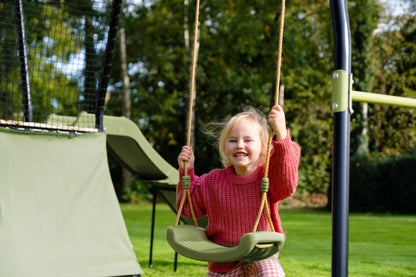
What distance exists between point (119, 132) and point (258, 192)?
2.51 m

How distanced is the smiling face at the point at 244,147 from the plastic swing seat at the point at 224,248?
39 centimetres

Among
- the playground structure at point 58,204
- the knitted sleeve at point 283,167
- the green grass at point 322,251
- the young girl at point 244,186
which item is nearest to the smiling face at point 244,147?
the young girl at point 244,186

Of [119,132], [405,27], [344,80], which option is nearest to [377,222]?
[119,132]

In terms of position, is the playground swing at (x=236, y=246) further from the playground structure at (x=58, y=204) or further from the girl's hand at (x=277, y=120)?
the playground structure at (x=58, y=204)

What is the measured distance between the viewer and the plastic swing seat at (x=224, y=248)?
6.90ft

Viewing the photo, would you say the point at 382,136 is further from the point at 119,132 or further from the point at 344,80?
the point at 344,80

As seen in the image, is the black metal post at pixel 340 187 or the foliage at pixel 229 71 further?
the foliage at pixel 229 71

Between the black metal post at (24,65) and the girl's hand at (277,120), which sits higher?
the black metal post at (24,65)

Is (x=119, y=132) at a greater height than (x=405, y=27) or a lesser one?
lesser

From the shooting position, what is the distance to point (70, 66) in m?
4.69

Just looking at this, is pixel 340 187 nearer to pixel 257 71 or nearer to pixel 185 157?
pixel 185 157

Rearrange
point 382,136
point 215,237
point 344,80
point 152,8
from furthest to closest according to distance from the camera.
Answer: point 382,136 → point 152,8 → point 215,237 → point 344,80

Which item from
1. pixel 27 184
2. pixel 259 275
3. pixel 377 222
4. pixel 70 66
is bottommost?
pixel 377 222

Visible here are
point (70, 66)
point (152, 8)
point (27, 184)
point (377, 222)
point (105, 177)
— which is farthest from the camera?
point (152, 8)
